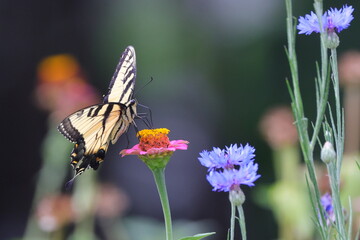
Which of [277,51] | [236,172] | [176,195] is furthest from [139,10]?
[236,172]

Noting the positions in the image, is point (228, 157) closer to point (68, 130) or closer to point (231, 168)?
point (231, 168)

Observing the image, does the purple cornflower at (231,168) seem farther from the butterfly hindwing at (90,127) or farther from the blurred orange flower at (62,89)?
the blurred orange flower at (62,89)

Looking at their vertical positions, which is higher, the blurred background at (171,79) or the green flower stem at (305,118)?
the blurred background at (171,79)

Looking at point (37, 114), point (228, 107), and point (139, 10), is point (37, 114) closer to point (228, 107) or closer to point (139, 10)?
point (139, 10)

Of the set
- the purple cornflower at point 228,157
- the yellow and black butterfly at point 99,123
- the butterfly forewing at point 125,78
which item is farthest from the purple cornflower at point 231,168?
the butterfly forewing at point 125,78

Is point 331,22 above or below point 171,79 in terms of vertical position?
below

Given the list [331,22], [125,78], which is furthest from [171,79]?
[331,22]
